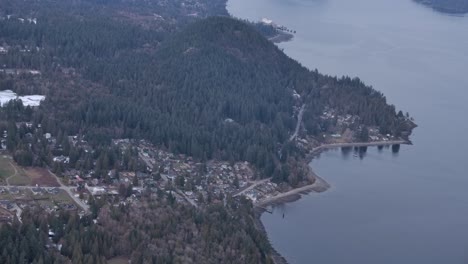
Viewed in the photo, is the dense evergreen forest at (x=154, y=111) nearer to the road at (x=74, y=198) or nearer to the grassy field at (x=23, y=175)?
the grassy field at (x=23, y=175)

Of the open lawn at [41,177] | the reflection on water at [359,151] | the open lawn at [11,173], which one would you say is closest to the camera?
the open lawn at [11,173]

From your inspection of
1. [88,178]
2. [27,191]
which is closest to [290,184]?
[88,178]

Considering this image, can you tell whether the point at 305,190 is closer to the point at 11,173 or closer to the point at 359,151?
the point at 359,151

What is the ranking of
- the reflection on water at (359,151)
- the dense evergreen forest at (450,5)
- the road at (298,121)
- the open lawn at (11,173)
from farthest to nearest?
1. the dense evergreen forest at (450,5)
2. the road at (298,121)
3. the reflection on water at (359,151)
4. the open lawn at (11,173)

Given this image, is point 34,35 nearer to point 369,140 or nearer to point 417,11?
point 369,140

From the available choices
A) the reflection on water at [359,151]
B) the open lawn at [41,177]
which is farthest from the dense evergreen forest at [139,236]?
the reflection on water at [359,151]

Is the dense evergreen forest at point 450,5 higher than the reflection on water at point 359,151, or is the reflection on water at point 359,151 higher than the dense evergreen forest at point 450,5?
the dense evergreen forest at point 450,5

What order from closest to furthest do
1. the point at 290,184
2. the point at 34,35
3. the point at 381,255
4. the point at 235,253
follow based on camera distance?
1. the point at 235,253
2. the point at 381,255
3. the point at 290,184
4. the point at 34,35
